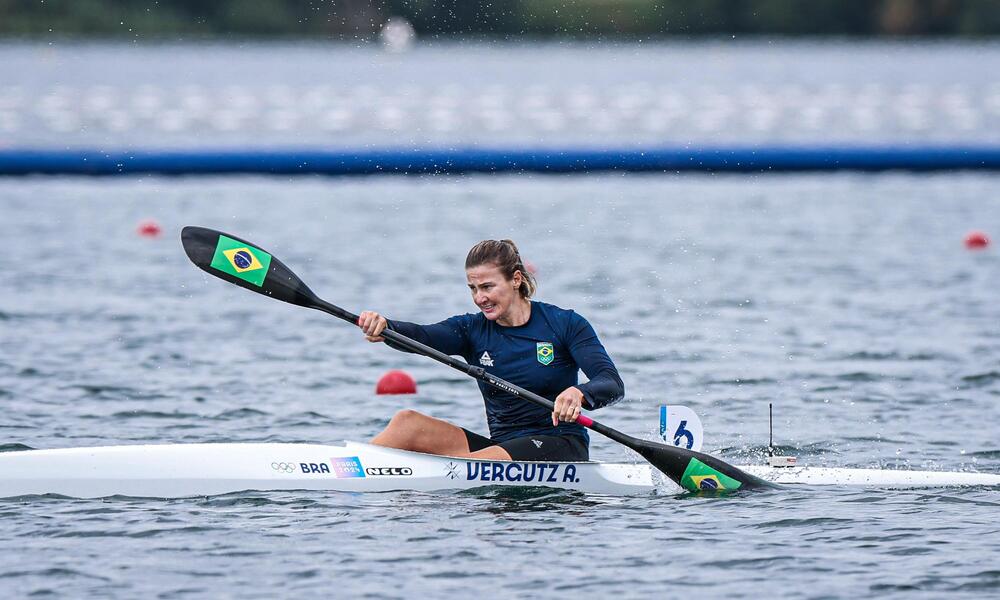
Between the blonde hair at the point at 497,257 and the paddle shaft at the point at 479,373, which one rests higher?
the blonde hair at the point at 497,257

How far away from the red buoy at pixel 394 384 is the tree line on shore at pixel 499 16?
4633cm

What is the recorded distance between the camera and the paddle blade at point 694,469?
25.4 ft

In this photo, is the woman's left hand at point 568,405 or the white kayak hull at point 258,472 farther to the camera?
the white kayak hull at point 258,472

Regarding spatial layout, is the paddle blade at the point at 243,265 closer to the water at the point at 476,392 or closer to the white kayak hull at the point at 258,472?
the white kayak hull at the point at 258,472

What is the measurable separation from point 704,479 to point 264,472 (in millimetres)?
2085

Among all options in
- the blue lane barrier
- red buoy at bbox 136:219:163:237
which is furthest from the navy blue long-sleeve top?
the blue lane barrier

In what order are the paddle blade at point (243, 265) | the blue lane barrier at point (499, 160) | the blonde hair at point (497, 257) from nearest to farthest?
the blonde hair at point (497, 257) < the paddle blade at point (243, 265) < the blue lane barrier at point (499, 160)

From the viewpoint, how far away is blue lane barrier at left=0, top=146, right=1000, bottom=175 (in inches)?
914

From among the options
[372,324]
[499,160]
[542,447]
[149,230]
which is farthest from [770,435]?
[499,160]

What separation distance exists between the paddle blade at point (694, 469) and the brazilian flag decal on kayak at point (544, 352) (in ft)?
1.86

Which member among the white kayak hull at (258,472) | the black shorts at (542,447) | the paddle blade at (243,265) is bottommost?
the white kayak hull at (258,472)

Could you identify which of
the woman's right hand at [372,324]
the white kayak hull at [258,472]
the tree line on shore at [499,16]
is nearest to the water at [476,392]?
the white kayak hull at [258,472]

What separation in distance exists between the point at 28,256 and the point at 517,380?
1055 centimetres

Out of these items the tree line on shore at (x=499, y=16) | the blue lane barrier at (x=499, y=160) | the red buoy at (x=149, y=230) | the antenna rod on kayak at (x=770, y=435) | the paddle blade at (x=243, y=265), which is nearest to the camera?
the antenna rod on kayak at (x=770, y=435)
